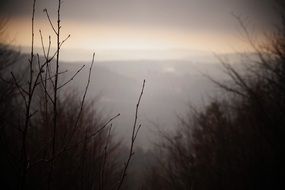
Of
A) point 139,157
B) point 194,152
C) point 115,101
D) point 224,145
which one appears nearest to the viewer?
→ point 224,145

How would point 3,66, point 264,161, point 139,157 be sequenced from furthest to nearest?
point 139,157
point 3,66
point 264,161

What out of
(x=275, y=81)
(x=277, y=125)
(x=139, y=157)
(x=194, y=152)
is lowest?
(x=139, y=157)

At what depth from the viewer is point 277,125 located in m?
5.90

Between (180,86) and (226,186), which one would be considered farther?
(180,86)

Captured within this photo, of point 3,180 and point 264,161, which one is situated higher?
point 264,161

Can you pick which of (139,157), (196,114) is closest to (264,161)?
(196,114)

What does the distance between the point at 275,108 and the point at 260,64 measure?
1.02 m

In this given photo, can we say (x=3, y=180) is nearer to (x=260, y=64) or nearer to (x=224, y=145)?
(x=224, y=145)

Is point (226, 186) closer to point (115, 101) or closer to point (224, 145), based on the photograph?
point (224, 145)

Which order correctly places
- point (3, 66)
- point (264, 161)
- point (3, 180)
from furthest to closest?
point (3, 66), point (3, 180), point (264, 161)

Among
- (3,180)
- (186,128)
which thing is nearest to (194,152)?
(186,128)

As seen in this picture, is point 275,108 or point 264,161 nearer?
point 275,108

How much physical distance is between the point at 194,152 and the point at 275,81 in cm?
632

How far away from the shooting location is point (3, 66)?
12820 mm
